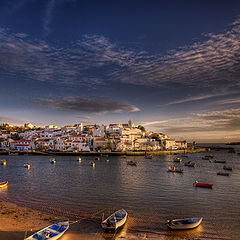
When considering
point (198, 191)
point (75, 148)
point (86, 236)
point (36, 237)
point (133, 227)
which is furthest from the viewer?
point (75, 148)

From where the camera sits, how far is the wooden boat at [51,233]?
469 inches

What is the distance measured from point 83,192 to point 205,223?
13.7 m

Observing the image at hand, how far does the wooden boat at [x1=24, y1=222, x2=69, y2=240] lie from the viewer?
39.1 feet

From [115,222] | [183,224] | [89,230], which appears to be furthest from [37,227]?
[183,224]

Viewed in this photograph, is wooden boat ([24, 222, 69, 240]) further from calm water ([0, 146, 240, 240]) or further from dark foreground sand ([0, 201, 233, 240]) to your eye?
calm water ([0, 146, 240, 240])

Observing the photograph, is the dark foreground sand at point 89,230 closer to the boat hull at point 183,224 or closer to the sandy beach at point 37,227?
the sandy beach at point 37,227

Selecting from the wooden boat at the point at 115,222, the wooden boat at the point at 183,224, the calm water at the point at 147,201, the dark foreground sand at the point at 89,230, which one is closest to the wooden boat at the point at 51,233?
the dark foreground sand at the point at 89,230

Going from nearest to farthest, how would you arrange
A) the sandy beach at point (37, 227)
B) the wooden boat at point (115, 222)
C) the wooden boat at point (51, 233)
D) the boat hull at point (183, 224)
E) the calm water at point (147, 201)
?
1. the wooden boat at point (51, 233)
2. the sandy beach at point (37, 227)
3. the wooden boat at point (115, 222)
4. the boat hull at point (183, 224)
5. the calm water at point (147, 201)

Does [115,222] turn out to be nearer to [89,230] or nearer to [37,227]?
[89,230]

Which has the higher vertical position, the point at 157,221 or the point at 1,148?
the point at 1,148

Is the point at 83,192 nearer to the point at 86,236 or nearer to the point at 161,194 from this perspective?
the point at 161,194

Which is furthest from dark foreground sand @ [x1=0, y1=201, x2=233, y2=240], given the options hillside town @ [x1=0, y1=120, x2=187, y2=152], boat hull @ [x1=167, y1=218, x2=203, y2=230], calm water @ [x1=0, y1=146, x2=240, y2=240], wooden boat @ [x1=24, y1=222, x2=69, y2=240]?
hillside town @ [x1=0, y1=120, x2=187, y2=152]

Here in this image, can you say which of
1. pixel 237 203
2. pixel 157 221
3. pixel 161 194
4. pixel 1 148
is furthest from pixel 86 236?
pixel 1 148

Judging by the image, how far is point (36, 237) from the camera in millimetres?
11875
